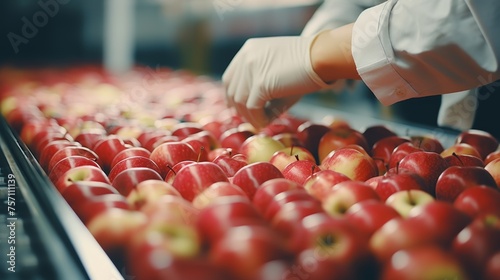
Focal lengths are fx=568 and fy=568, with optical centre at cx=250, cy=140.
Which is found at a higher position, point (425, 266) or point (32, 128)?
point (425, 266)

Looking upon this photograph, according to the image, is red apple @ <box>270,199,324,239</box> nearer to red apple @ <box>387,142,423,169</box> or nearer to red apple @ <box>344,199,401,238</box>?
red apple @ <box>344,199,401,238</box>

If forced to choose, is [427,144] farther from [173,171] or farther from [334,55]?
[173,171]

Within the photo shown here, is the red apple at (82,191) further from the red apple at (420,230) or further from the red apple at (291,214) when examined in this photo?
the red apple at (420,230)

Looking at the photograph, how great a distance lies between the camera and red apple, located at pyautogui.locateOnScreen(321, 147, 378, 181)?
4.80 ft


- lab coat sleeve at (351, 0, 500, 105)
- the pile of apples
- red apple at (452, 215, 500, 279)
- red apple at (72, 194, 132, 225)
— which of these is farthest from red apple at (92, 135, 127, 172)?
red apple at (452, 215, 500, 279)

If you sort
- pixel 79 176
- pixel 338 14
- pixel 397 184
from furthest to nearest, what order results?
pixel 338 14, pixel 79 176, pixel 397 184

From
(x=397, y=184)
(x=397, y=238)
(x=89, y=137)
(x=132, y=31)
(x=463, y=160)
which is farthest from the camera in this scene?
(x=132, y=31)

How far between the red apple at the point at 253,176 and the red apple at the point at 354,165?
0.70 feet

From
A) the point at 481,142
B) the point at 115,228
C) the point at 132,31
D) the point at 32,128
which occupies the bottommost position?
the point at 132,31

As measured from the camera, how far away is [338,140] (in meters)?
1.81

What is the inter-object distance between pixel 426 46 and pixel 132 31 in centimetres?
555

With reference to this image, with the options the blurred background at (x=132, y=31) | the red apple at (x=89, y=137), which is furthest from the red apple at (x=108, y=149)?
the blurred background at (x=132, y=31)

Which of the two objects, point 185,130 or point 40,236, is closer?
point 40,236

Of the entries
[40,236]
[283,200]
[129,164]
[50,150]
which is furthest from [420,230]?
[50,150]
